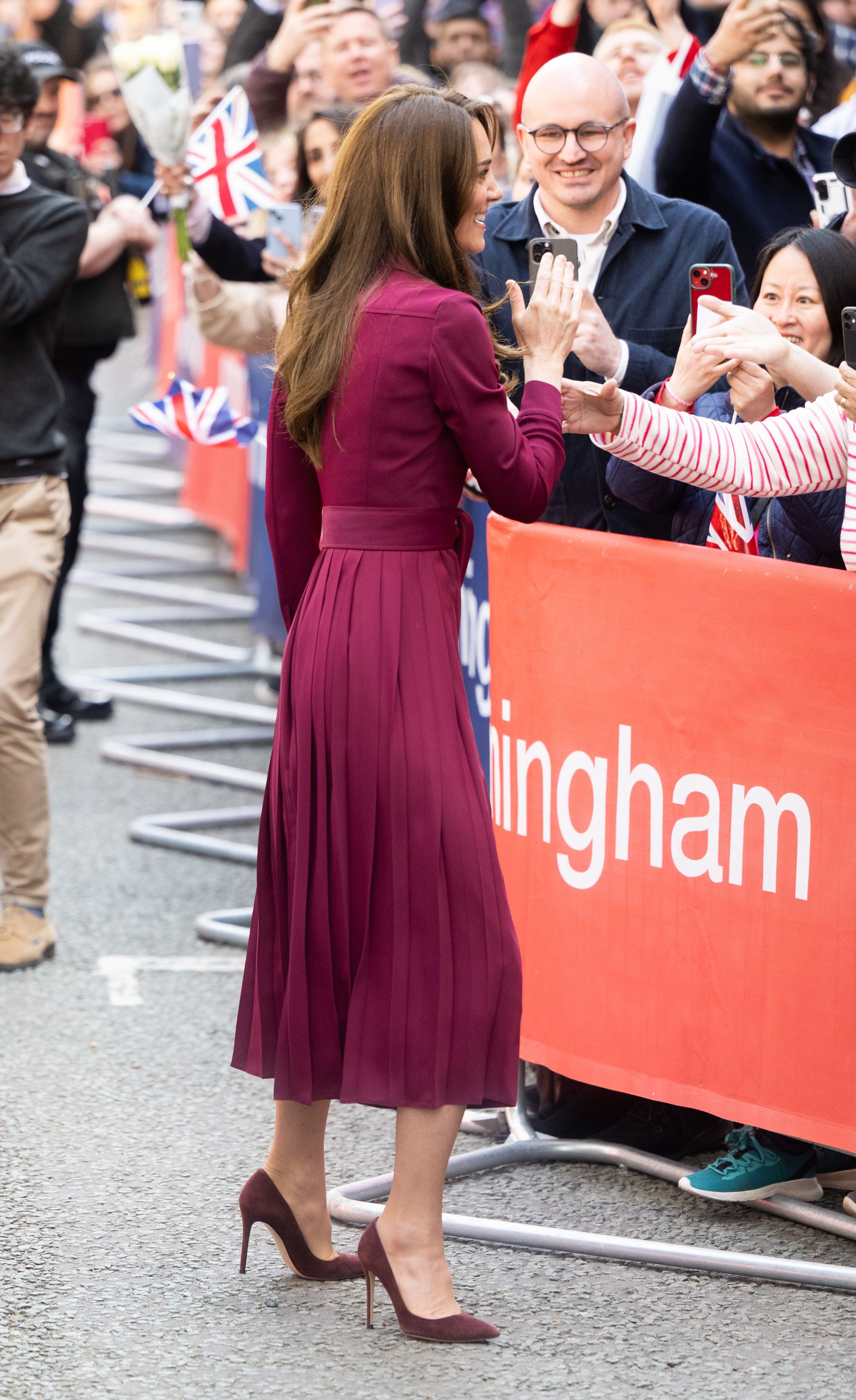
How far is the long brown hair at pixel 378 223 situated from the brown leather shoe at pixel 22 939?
244 centimetres

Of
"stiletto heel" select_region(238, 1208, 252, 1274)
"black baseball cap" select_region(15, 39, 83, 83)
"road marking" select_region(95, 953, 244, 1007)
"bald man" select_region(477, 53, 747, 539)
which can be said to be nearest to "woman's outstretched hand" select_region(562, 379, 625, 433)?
"bald man" select_region(477, 53, 747, 539)

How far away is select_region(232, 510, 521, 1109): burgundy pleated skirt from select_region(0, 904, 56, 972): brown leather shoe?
2.12m

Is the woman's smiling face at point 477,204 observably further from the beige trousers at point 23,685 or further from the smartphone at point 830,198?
the beige trousers at point 23,685

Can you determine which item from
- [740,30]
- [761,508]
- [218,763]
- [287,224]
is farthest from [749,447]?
[218,763]

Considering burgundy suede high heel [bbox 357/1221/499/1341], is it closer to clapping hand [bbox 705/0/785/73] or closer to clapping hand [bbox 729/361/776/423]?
clapping hand [bbox 729/361/776/423]

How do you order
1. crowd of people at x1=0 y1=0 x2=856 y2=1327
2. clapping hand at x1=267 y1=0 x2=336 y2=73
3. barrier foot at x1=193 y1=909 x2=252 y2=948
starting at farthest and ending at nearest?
clapping hand at x1=267 y1=0 x2=336 y2=73, barrier foot at x1=193 y1=909 x2=252 y2=948, crowd of people at x1=0 y1=0 x2=856 y2=1327

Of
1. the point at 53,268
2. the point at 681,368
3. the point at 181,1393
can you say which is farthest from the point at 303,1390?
the point at 53,268

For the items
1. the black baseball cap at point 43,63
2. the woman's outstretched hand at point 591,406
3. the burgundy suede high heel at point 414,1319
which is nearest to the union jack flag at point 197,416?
the black baseball cap at point 43,63

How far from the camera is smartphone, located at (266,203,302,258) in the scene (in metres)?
5.84

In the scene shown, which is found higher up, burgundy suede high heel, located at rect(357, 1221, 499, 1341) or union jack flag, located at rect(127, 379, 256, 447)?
union jack flag, located at rect(127, 379, 256, 447)

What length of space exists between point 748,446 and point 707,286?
366mm

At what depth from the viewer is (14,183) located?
202 inches

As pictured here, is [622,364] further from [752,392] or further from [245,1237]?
[245,1237]

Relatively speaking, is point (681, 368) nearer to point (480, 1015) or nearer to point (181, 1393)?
point (480, 1015)
